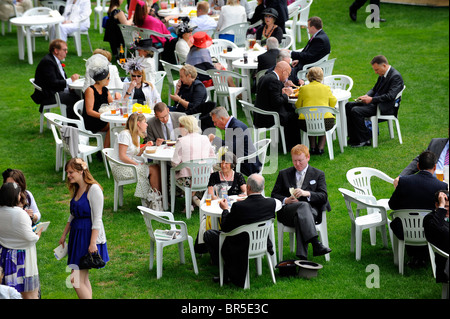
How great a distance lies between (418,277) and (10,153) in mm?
6987

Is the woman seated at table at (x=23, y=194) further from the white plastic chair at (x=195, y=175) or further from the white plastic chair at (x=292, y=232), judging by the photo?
the white plastic chair at (x=292, y=232)

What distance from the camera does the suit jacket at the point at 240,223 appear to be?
23.4 ft

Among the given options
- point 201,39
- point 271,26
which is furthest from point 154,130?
point 271,26

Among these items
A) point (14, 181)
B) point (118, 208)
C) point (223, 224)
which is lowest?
point (118, 208)

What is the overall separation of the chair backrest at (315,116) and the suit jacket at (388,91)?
0.88 meters

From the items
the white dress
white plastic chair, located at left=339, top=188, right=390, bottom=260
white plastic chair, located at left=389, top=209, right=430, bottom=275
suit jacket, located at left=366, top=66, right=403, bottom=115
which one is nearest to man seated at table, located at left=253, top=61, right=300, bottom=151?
suit jacket, located at left=366, top=66, right=403, bottom=115

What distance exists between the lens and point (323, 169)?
10633 millimetres

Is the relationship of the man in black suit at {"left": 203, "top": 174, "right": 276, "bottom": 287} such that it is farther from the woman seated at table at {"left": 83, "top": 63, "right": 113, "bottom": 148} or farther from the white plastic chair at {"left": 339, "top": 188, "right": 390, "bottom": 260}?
the woman seated at table at {"left": 83, "top": 63, "right": 113, "bottom": 148}

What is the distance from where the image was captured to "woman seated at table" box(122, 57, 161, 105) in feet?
35.6

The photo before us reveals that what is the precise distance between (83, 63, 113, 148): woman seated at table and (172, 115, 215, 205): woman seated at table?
84.4 inches

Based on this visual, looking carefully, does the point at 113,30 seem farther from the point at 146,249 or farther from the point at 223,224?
the point at 223,224

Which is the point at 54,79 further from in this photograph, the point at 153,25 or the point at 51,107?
the point at 153,25
